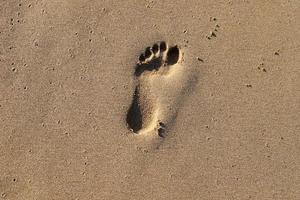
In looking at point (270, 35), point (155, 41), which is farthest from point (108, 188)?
point (270, 35)

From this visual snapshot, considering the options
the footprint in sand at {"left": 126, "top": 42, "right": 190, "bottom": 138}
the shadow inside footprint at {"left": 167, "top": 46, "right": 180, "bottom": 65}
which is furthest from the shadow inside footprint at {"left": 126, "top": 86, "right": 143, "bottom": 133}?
the shadow inside footprint at {"left": 167, "top": 46, "right": 180, "bottom": 65}

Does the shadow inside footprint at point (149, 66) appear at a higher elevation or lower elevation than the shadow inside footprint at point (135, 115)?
higher

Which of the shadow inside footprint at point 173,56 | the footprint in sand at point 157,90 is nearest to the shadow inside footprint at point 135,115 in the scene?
the footprint in sand at point 157,90

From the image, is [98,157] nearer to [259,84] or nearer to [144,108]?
[144,108]

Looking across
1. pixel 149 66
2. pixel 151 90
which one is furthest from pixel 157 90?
pixel 149 66

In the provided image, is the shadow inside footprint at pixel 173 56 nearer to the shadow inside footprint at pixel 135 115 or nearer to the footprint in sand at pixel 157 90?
the footprint in sand at pixel 157 90

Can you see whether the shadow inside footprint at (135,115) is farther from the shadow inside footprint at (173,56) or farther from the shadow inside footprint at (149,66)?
the shadow inside footprint at (173,56)

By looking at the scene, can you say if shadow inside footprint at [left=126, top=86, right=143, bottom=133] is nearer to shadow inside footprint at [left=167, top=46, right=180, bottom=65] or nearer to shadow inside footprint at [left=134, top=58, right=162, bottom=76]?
shadow inside footprint at [left=134, top=58, right=162, bottom=76]

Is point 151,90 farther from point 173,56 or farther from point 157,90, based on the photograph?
point 173,56
